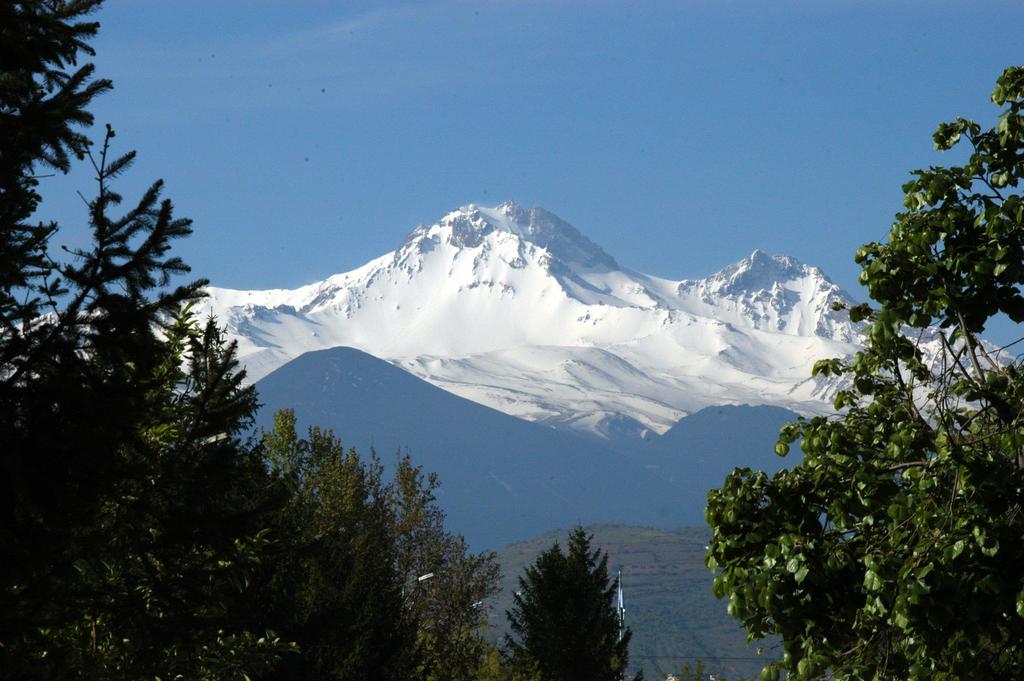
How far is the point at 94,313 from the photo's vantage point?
10.0 metres

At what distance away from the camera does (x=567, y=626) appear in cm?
5634

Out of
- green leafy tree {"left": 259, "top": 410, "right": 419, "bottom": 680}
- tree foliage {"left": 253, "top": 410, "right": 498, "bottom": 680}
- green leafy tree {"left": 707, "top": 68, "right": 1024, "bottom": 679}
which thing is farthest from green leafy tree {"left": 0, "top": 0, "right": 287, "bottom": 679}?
green leafy tree {"left": 259, "top": 410, "right": 419, "bottom": 680}

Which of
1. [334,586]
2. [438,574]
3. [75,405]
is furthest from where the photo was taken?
[438,574]

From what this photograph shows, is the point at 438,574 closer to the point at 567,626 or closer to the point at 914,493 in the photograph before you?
the point at 567,626

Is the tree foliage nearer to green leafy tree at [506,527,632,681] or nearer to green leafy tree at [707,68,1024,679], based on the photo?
green leafy tree at [506,527,632,681]

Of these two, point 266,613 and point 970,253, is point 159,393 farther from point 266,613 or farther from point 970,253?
point 266,613

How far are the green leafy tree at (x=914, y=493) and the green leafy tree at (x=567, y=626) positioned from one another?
1680 inches

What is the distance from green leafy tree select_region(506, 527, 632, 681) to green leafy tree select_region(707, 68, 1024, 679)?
140ft

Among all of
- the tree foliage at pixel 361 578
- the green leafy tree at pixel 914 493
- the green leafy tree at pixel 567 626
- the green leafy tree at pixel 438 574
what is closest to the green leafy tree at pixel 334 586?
the tree foliage at pixel 361 578

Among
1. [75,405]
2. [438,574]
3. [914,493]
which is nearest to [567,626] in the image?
[438,574]

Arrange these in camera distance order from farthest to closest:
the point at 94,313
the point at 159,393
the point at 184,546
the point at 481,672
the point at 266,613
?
the point at 481,672 < the point at 266,613 < the point at 159,393 < the point at 184,546 < the point at 94,313

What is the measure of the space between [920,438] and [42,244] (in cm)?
782

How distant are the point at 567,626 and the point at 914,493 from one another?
44.9m

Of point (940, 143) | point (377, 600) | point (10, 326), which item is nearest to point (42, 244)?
point (10, 326)
